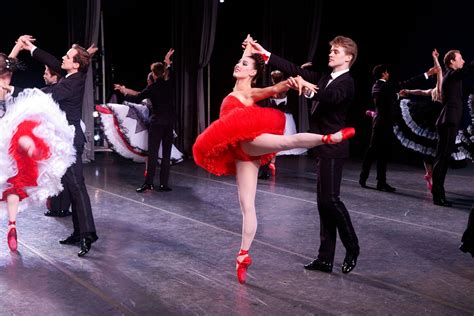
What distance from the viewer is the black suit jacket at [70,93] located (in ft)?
13.8

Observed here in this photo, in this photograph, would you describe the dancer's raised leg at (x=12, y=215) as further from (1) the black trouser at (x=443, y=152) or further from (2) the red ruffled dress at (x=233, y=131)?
(1) the black trouser at (x=443, y=152)

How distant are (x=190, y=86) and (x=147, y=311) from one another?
25.0 ft

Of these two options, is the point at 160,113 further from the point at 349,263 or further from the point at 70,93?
the point at 349,263

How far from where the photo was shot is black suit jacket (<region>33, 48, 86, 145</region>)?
4207 mm

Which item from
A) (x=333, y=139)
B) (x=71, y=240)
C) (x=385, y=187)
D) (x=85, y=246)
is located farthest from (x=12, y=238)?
(x=385, y=187)

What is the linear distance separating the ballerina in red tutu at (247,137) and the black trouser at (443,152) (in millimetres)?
3049

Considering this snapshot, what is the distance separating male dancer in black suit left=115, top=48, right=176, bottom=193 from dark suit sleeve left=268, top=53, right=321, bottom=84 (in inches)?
115

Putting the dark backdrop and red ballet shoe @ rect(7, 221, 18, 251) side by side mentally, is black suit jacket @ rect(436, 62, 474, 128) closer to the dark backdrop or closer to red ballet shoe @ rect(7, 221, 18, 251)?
the dark backdrop

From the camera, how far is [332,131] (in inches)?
147

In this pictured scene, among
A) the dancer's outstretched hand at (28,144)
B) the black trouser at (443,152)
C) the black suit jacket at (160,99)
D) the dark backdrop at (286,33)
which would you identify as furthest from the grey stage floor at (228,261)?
the dark backdrop at (286,33)

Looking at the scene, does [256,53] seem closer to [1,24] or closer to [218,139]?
[218,139]

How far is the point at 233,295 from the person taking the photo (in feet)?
11.2

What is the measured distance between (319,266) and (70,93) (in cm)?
202

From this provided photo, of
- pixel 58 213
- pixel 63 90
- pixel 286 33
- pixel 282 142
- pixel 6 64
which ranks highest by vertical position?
pixel 286 33
